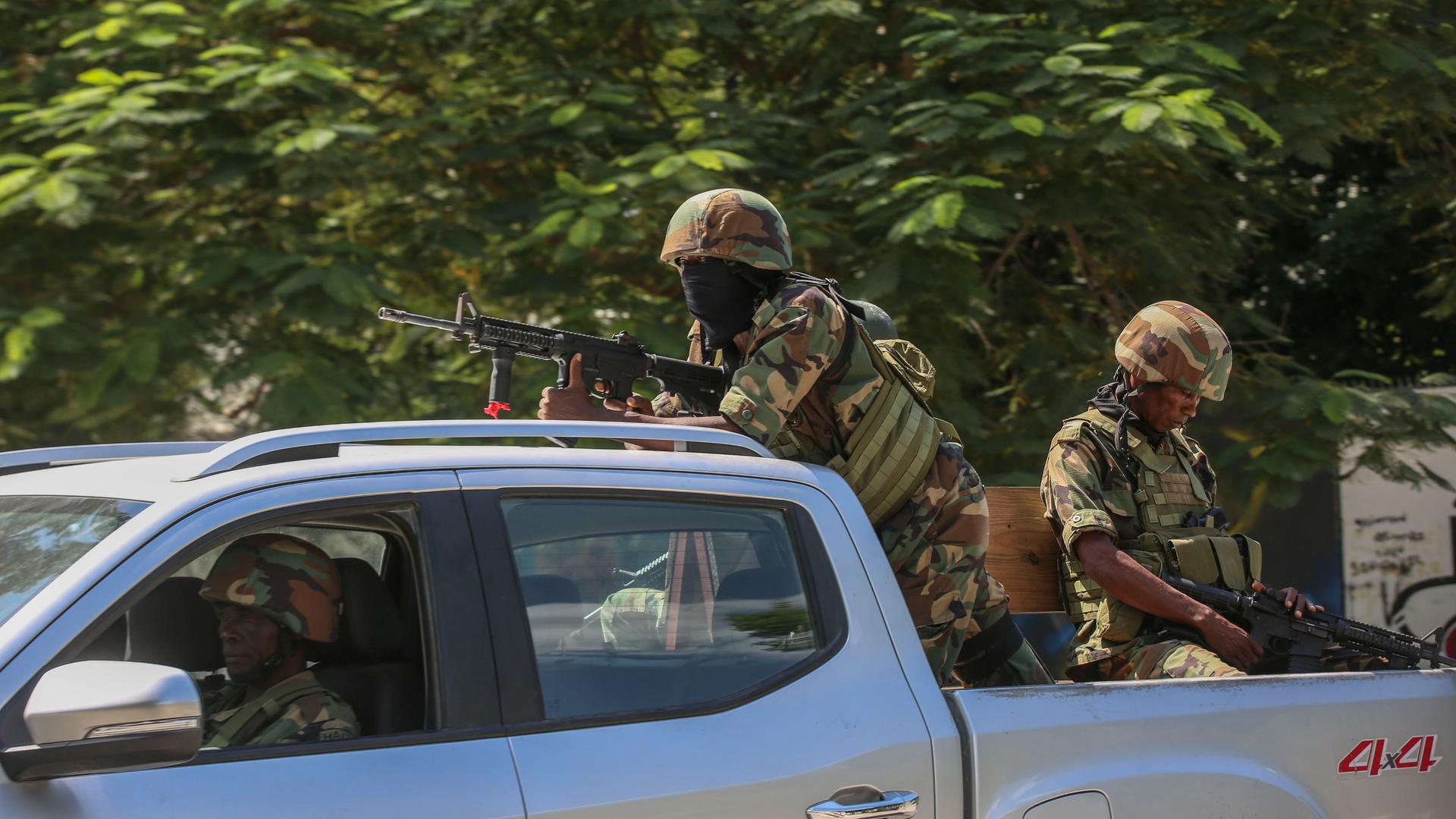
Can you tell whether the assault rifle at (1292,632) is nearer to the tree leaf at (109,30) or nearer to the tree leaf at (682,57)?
the tree leaf at (682,57)

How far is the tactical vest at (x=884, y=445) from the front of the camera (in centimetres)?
327

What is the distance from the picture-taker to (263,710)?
2299mm

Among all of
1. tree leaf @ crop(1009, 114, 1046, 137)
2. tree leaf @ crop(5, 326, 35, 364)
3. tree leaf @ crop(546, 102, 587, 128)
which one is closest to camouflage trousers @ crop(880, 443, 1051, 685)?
tree leaf @ crop(1009, 114, 1046, 137)

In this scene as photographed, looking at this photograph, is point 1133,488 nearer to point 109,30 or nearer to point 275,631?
point 275,631

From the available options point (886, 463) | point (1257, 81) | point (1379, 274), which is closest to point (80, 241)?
point (886, 463)

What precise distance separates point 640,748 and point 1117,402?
2413 millimetres

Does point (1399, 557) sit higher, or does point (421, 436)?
point (421, 436)

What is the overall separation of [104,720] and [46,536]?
565 mm

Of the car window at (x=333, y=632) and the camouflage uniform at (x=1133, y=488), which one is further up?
the car window at (x=333, y=632)

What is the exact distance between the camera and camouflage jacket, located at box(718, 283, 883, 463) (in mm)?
3172

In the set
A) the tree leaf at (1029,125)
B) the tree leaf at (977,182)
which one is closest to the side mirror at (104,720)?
the tree leaf at (977,182)

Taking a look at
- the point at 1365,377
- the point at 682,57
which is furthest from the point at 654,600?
the point at 682,57

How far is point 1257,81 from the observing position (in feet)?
21.5

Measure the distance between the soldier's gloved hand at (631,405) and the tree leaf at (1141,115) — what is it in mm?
3115
